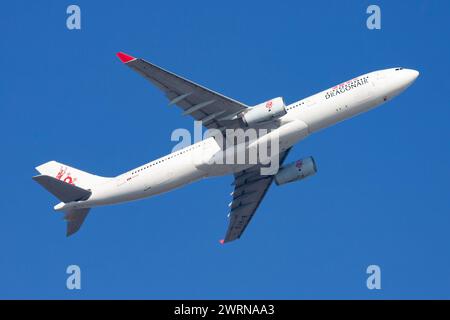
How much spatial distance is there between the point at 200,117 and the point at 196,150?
2.70 meters

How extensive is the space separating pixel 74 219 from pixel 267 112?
18.1 m

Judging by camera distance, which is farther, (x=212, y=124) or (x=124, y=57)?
(x=212, y=124)

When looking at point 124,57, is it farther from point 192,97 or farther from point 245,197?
point 245,197

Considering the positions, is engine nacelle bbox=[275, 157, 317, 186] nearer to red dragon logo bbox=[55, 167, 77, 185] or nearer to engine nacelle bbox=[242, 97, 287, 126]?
engine nacelle bbox=[242, 97, 287, 126]

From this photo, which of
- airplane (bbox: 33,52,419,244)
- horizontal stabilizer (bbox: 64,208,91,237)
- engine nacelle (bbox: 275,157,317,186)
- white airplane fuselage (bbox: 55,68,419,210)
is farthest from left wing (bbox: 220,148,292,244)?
horizontal stabilizer (bbox: 64,208,91,237)

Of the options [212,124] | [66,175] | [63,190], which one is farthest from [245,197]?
[63,190]

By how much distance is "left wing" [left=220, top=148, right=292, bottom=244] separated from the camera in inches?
2931

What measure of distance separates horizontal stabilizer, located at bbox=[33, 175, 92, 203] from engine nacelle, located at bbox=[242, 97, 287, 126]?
46.1ft

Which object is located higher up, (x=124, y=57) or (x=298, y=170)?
(x=124, y=57)

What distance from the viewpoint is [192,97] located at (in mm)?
64375

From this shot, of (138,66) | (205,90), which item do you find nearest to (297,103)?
(205,90)

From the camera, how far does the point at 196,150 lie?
221ft

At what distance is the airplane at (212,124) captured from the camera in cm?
6450

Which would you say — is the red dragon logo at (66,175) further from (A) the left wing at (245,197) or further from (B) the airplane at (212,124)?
(A) the left wing at (245,197)
